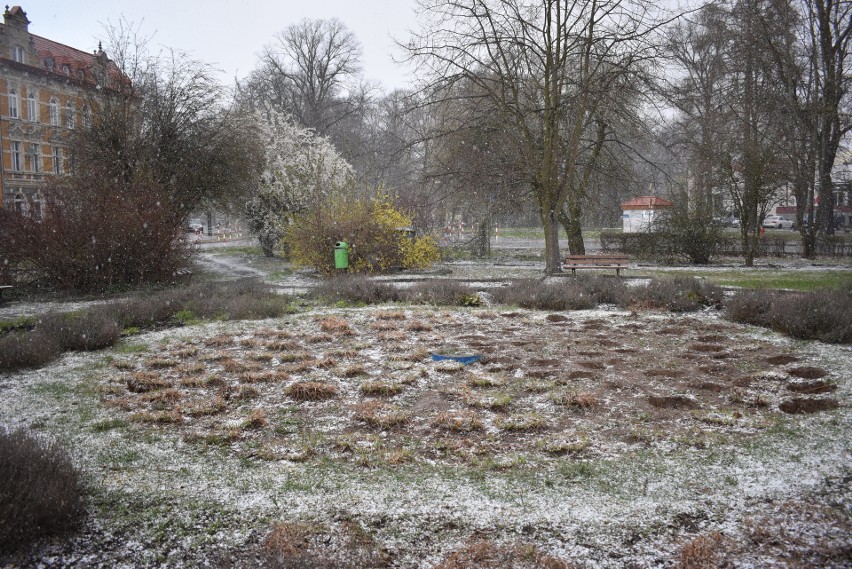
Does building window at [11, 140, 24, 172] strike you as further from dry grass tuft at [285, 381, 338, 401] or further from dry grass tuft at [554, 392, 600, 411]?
dry grass tuft at [554, 392, 600, 411]

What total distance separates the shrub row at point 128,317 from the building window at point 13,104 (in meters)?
34.0

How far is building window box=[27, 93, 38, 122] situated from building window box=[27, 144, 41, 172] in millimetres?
1752

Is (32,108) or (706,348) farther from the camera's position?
(32,108)

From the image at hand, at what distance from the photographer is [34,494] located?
144 inches

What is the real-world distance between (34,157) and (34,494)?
1787 inches

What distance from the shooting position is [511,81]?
17.1 metres

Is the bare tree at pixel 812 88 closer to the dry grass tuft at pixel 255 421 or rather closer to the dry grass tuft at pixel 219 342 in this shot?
the dry grass tuft at pixel 219 342

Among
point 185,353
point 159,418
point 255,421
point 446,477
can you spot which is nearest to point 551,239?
point 185,353

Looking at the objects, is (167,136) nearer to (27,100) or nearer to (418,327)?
(418,327)

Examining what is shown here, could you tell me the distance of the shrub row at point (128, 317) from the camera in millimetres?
7949

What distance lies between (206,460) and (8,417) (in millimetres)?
2238

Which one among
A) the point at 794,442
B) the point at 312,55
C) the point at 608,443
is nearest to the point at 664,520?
the point at 608,443

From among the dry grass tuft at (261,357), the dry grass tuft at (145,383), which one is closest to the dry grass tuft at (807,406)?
the dry grass tuft at (261,357)

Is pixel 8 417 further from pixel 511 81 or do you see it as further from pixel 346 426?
pixel 511 81
